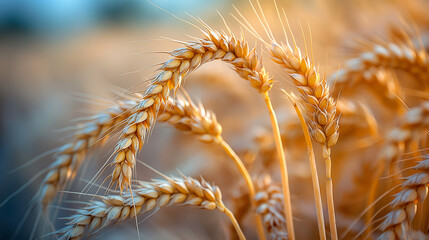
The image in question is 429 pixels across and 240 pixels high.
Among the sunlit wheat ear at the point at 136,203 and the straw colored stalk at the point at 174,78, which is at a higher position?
the straw colored stalk at the point at 174,78

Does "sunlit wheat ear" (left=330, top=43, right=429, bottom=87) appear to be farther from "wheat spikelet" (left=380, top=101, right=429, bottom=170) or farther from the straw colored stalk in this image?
the straw colored stalk

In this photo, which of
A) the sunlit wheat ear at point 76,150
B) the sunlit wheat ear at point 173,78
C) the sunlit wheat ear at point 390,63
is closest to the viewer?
the sunlit wheat ear at point 173,78

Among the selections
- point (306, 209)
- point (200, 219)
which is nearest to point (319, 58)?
point (306, 209)

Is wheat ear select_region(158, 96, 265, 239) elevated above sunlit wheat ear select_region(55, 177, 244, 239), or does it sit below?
above

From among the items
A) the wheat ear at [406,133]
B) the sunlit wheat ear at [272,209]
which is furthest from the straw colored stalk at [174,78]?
the wheat ear at [406,133]

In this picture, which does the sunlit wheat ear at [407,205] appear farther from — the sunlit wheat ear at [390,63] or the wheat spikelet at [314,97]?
the sunlit wheat ear at [390,63]

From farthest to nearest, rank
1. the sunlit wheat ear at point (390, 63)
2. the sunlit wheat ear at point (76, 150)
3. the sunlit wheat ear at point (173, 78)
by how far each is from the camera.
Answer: the sunlit wheat ear at point (390, 63)
the sunlit wheat ear at point (76, 150)
the sunlit wheat ear at point (173, 78)

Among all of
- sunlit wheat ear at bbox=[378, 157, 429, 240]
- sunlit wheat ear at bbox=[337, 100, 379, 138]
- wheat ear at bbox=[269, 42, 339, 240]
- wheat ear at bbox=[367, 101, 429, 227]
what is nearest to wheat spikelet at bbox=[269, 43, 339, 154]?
wheat ear at bbox=[269, 42, 339, 240]
